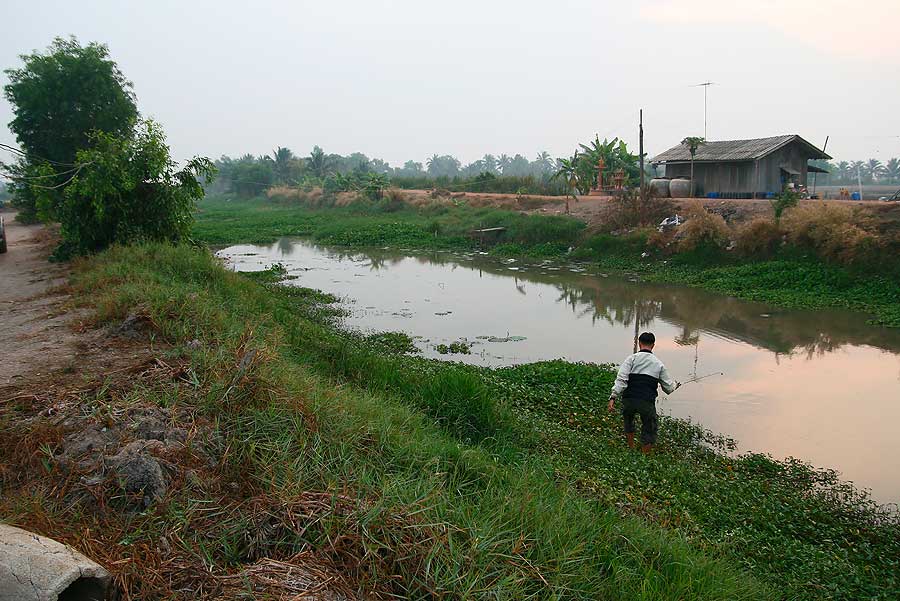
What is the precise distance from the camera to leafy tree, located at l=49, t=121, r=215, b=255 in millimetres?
12742

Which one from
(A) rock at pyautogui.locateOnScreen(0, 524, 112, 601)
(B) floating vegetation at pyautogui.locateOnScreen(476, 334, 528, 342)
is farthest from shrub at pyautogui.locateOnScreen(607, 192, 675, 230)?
(A) rock at pyautogui.locateOnScreen(0, 524, 112, 601)

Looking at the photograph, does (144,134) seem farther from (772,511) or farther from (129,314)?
(772,511)

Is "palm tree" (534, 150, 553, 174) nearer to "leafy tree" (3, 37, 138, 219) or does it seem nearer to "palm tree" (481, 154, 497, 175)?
"palm tree" (481, 154, 497, 175)

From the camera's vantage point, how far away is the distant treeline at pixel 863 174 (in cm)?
6384

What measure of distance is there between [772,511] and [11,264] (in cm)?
1765

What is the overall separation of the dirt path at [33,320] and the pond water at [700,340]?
218 inches

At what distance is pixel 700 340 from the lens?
11.6 meters

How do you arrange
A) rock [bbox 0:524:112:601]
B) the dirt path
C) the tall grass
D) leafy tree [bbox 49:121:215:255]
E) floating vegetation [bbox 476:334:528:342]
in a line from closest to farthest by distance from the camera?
rock [bbox 0:524:112:601] → the tall grass → the dirt path → floating vegetation [bbox 476:334:528:342] → leafy tree [bbox 49:121:215:255]

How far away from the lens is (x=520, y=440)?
20.5 feet

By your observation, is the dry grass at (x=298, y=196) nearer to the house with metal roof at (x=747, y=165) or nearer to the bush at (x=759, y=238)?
the house with metal roof at (x=747, y=165)

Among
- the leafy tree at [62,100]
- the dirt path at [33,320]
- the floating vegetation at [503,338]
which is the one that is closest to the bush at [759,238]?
the floating vegetation at [503,338]

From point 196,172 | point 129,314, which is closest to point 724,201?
point 196,172

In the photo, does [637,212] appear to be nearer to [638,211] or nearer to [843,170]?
[638,211]

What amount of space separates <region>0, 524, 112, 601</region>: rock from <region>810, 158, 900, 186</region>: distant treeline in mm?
69917
